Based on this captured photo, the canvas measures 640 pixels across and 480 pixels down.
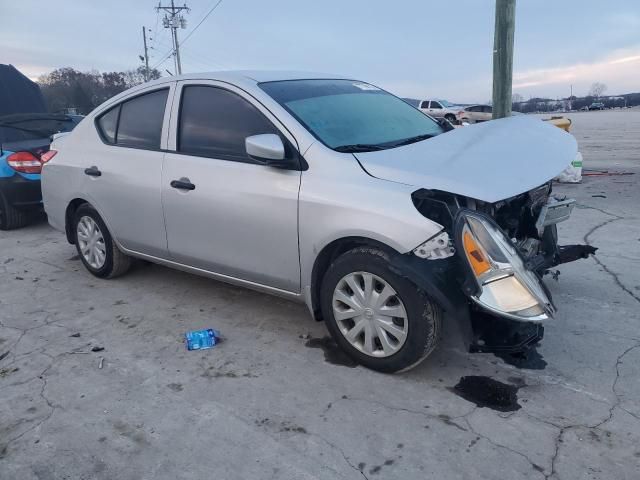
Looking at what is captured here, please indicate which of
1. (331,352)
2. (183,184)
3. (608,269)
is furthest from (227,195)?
(608,269)

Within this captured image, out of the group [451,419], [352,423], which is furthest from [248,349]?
[451,419]

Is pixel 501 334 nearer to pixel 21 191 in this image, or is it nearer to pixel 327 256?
pixel 327 256

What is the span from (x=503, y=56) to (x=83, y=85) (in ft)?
178

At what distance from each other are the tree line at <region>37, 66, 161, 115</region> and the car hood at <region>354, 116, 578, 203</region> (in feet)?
137

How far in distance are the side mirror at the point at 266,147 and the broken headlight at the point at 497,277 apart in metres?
1.15

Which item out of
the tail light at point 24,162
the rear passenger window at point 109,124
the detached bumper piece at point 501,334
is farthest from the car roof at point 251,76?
the tail light at point 24,162

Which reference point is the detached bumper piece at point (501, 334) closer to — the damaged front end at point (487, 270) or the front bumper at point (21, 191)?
the damaged front end at point (487, 270)

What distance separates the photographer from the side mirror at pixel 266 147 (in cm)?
328

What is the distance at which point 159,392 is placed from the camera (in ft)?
10.3

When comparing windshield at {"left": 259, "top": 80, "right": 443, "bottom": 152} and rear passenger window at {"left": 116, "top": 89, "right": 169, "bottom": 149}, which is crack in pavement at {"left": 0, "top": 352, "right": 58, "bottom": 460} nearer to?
rear passenger window at {"left": 116, "top": 89, "right": 169, "bottom": 149}

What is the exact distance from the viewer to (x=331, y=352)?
3.57m

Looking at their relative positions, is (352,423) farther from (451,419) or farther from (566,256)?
(566,256)

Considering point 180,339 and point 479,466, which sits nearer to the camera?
point 479,466

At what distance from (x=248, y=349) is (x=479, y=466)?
5.61 ft
